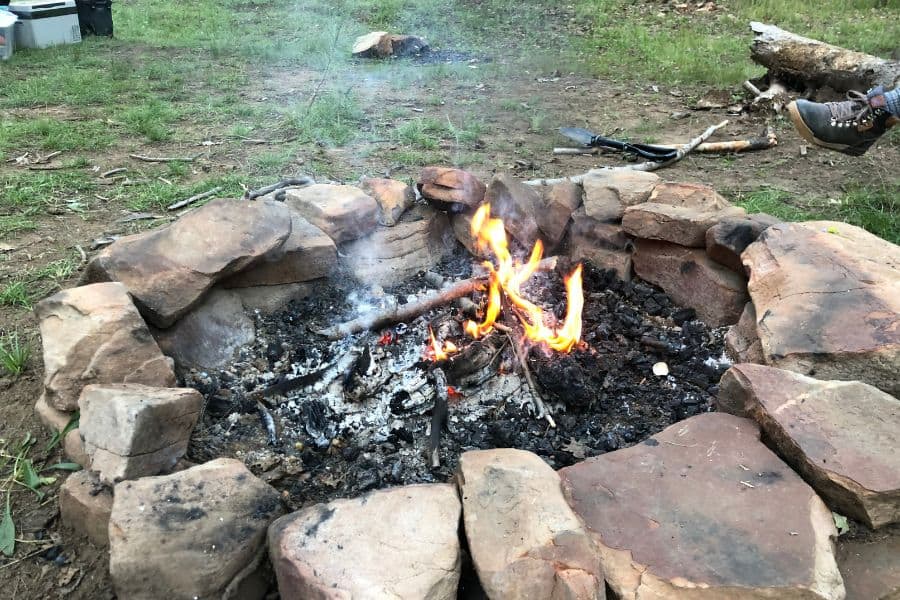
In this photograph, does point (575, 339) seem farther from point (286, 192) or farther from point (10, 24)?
point (10, 24)

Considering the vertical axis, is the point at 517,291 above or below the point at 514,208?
below

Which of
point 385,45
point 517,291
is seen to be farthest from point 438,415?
point 385,45

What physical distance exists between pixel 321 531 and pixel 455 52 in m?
8.75

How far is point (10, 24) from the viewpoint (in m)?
8.08

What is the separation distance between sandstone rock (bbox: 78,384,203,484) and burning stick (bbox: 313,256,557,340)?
93 centimetres


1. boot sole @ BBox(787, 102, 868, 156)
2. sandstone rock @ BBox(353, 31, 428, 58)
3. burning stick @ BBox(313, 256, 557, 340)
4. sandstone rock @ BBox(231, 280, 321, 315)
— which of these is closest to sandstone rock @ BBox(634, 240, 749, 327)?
burning stick @ BBox(313, 256, 557, 340)

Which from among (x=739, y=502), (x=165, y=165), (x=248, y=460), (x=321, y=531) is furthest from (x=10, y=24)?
(x=739, y=502)

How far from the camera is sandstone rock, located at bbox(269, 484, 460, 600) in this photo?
1686 millimetres

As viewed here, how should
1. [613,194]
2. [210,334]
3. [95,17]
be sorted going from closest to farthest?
[210,334]
[613,194]
[95,17]

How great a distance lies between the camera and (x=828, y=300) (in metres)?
2.59

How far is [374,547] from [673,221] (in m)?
2.23

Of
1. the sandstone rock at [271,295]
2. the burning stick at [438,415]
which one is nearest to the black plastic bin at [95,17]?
the sandstone rock at [271,295]

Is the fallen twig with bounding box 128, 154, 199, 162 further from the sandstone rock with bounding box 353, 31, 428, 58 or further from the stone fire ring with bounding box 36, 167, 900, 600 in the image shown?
the sandstone rock with bounding box 353, 31, 428, 58

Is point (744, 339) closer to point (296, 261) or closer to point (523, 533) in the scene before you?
point (523, 533)
